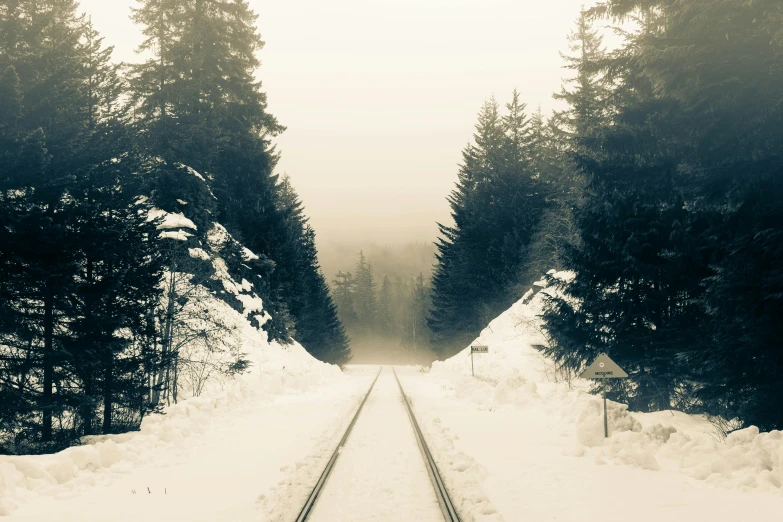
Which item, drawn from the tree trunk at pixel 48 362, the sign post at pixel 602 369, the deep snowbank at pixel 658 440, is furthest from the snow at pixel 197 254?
the sign post at pixel 602 369

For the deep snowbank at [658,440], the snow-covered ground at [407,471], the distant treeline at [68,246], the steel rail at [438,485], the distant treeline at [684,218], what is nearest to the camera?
the steel rail at [438,485]

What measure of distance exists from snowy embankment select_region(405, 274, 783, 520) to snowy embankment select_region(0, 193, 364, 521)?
310cm

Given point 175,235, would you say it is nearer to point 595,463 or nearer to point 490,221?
point 595,463

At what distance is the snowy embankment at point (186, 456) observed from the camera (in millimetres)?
7098

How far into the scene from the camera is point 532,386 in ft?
54.7

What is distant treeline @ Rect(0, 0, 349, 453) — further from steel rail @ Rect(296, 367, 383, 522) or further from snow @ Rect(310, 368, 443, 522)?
snow @ Rect(310, 368, 443, 522)

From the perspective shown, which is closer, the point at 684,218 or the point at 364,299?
the point at 684,218

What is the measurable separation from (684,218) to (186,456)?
1308 centimetres

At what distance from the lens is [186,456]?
1009cm

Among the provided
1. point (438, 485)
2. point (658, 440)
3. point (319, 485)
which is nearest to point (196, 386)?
point (319, 485)

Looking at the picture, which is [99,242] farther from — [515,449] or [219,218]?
[219,218]

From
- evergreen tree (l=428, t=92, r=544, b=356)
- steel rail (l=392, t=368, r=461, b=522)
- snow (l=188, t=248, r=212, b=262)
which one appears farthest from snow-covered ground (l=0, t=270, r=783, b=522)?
evergreen tree (l=428, t=92, r=544, b=356)

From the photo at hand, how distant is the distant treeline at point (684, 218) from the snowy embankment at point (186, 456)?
816 centimetres

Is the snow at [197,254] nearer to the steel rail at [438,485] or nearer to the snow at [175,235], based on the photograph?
the snow at [175,235]
